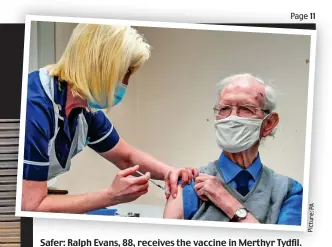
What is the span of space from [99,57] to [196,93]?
17 cm

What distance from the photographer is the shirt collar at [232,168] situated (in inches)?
33.5

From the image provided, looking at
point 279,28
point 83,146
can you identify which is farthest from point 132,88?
point 279,28

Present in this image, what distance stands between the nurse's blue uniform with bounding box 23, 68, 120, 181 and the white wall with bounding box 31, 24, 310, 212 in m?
0.02

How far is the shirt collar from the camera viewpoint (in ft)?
2.79

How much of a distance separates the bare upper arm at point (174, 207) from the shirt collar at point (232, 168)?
0.26 feet

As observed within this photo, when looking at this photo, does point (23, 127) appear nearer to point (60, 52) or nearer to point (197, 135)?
point (60, 52)

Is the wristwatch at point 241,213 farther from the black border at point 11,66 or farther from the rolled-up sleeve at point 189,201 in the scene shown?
the black border at point 11,66

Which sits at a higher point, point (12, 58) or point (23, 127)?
point (12, 58)

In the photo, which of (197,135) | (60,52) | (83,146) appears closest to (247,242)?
(197,135)

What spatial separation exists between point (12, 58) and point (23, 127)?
0.12m

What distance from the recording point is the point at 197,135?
0.85 m

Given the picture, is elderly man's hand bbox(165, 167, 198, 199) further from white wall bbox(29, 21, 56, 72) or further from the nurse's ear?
white wall bbox(29, 21, 56, 72)

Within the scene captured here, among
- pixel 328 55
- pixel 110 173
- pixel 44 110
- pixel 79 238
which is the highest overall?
pixel 328 55

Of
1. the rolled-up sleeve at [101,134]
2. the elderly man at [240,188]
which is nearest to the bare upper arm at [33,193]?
the rolled-up sleeve at [101,134]
